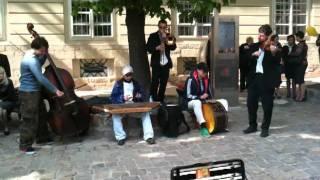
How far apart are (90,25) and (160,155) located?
8228 mm

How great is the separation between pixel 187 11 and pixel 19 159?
3.64m

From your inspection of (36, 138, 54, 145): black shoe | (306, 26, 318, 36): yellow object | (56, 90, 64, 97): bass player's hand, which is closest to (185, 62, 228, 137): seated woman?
(56, 90, 64, 97): bass player's hand

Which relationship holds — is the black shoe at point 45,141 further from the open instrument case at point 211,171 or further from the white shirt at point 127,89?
the open instrument case at point 211,171

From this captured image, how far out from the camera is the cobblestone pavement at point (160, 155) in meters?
5.90

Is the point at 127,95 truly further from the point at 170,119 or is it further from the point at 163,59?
the point at 163,59

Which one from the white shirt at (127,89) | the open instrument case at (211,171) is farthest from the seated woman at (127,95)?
the open instrument case at (211,171)

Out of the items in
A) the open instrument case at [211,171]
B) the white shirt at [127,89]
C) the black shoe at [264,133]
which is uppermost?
the white shirt at [127,89]

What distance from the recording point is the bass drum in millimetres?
7902

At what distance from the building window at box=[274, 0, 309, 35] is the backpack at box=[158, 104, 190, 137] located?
30.5ft

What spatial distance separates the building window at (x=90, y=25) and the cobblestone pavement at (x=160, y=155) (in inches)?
250

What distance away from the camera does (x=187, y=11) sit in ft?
27.1

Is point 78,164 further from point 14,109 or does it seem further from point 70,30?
point 70,30

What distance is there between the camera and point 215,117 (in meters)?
7.89

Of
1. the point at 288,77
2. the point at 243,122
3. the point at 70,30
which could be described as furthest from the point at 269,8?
the point at 243,122
